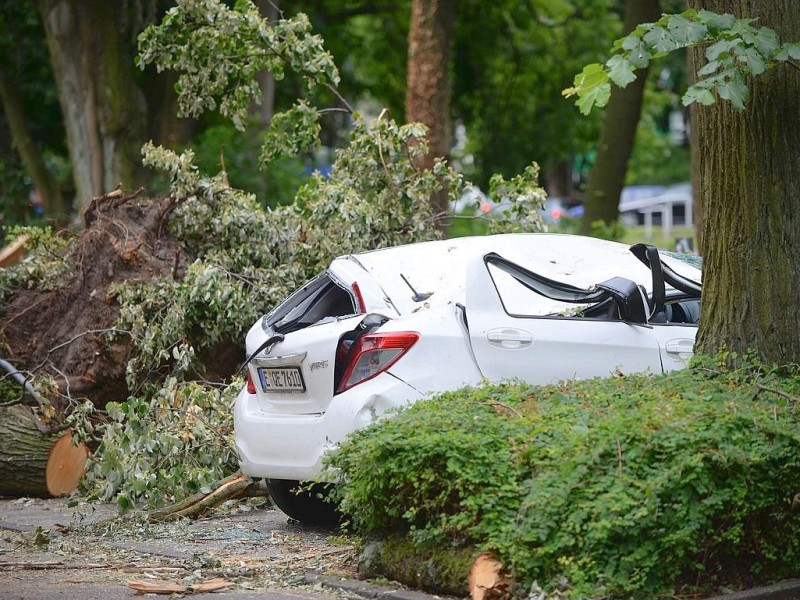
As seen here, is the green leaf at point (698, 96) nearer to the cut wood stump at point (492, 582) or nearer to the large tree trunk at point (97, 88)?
the cut wood stump at point (492, 582)

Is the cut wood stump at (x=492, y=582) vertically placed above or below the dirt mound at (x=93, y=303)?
below

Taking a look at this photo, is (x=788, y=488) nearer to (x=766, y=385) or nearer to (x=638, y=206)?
(x=766, y=385)

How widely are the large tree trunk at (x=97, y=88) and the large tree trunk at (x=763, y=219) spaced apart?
14.9 meters

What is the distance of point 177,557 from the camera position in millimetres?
6711

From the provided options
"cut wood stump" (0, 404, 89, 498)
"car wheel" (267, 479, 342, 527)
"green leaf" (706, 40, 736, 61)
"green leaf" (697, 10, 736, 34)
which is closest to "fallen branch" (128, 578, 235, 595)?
"car wheel" (267, 479, 342, 527)

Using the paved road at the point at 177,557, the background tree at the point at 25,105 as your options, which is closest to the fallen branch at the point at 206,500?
the paved road at the point at 177,557

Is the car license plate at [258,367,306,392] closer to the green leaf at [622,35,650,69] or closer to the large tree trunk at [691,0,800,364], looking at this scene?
the large tree trunk at [691,0,800,364]

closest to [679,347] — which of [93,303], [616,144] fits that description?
[93,303]

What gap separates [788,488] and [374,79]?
27685mm

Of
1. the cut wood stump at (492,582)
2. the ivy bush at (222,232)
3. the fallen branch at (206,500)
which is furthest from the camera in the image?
the ivy bush at (222,232)

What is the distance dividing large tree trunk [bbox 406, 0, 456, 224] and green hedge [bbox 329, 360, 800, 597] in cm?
1111

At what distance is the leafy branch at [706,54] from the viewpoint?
5.61 meters

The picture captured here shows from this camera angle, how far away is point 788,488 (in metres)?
4.99

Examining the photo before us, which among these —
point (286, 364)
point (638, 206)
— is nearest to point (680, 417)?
point (286, 364)
